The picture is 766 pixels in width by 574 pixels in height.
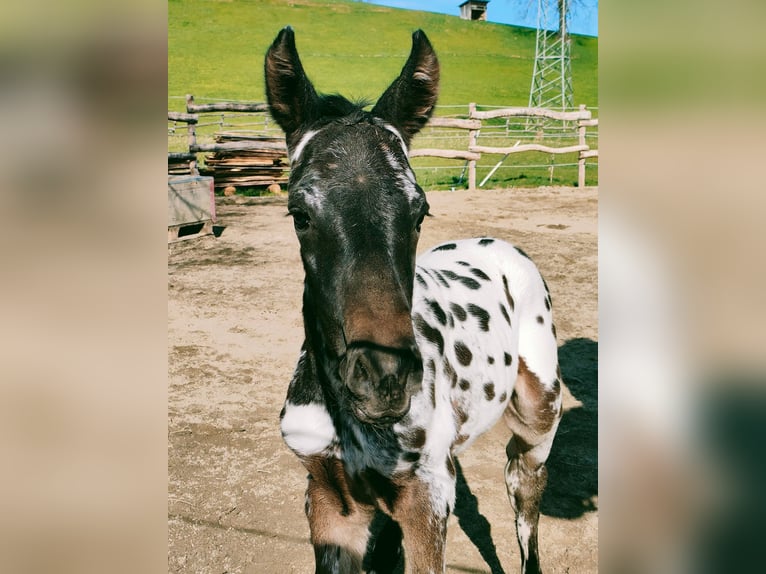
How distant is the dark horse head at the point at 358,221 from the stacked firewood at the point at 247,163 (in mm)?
13402

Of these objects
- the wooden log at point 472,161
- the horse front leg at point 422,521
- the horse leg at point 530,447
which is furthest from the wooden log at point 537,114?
the horse front leg at point 422,521

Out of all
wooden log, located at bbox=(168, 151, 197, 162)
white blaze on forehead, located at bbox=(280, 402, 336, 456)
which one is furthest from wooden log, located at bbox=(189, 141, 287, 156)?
white blaze on forehead, located at bbox=(280, 402, 336, 456)

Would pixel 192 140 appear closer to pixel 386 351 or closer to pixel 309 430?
pixel 309 430

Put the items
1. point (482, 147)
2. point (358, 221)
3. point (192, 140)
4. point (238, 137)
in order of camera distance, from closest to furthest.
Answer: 1. point (358, 221)
2. point (192, 140)
3. point (238, 137)
4. point (482, 147)

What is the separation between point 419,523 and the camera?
2.20 meters

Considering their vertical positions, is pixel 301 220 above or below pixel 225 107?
A: below

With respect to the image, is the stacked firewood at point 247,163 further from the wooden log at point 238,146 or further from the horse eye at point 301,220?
the horse eye at point 301,220

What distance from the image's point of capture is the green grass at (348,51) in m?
34.4

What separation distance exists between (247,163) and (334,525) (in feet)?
46.6

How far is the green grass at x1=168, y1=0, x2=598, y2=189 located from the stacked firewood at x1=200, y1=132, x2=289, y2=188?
1075 centimetres

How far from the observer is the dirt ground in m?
3.44

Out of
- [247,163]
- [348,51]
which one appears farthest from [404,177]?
[348,51]

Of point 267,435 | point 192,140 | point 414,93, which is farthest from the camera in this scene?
point 192,140

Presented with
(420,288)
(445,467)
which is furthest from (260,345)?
(445,467)
